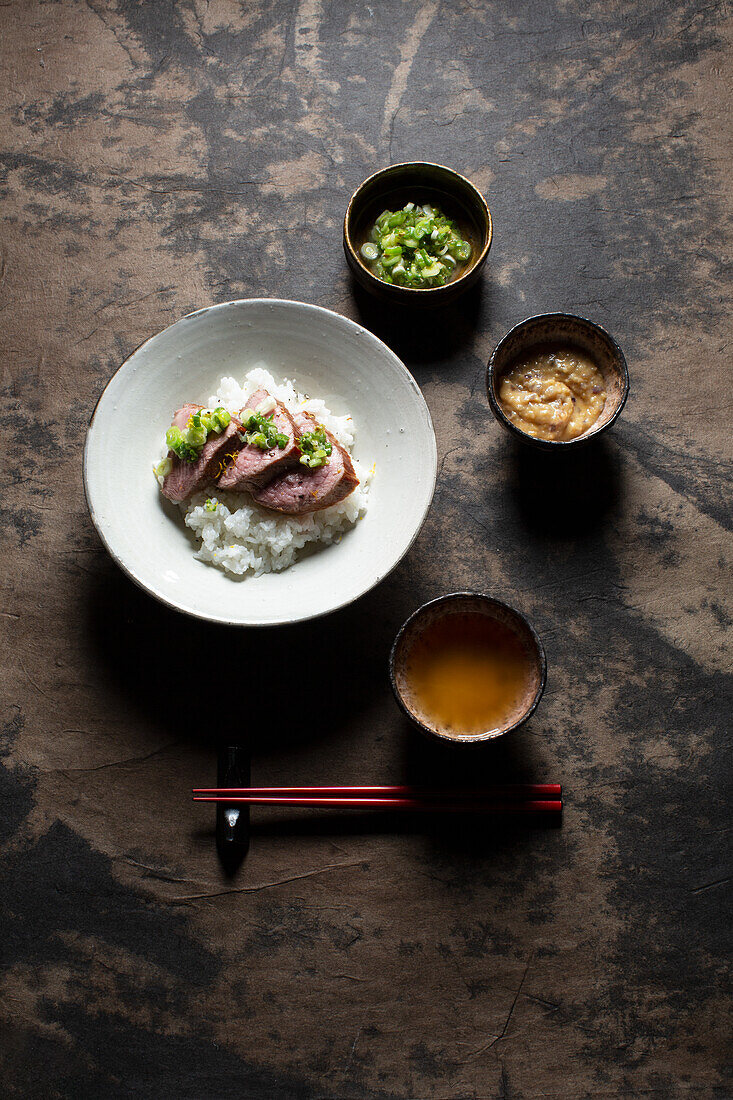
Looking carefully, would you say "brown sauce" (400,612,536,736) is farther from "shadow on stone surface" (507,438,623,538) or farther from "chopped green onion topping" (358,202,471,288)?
"chopped green onion topping" (358,202,471,288)

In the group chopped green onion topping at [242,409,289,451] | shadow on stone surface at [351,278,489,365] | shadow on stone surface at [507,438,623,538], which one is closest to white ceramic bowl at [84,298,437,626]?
chopped green onion topping at [242,409,289,451]

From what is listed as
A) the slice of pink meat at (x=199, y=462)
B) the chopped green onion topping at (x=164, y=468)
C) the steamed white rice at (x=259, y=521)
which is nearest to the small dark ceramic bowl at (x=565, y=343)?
the steamed white rice at (x=259, y=521)

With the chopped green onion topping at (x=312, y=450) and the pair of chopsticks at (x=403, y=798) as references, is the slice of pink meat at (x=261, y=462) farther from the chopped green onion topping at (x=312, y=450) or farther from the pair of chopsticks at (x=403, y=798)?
the pair of chopsticks at (x=403, y=798)

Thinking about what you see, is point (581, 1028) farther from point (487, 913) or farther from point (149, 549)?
point (149, 549)

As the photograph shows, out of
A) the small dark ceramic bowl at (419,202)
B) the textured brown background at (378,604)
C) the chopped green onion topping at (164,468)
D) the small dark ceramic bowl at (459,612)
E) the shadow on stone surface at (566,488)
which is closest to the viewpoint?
the small dark ceramic bowl at (459,612)

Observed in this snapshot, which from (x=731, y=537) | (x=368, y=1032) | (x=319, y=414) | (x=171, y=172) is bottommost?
(x=368, y=1032)

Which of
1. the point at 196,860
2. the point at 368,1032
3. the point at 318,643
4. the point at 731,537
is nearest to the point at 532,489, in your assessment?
the point at 731,537

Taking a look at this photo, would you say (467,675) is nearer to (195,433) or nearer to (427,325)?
(195,433)

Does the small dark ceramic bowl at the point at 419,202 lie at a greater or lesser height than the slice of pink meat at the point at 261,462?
greater
